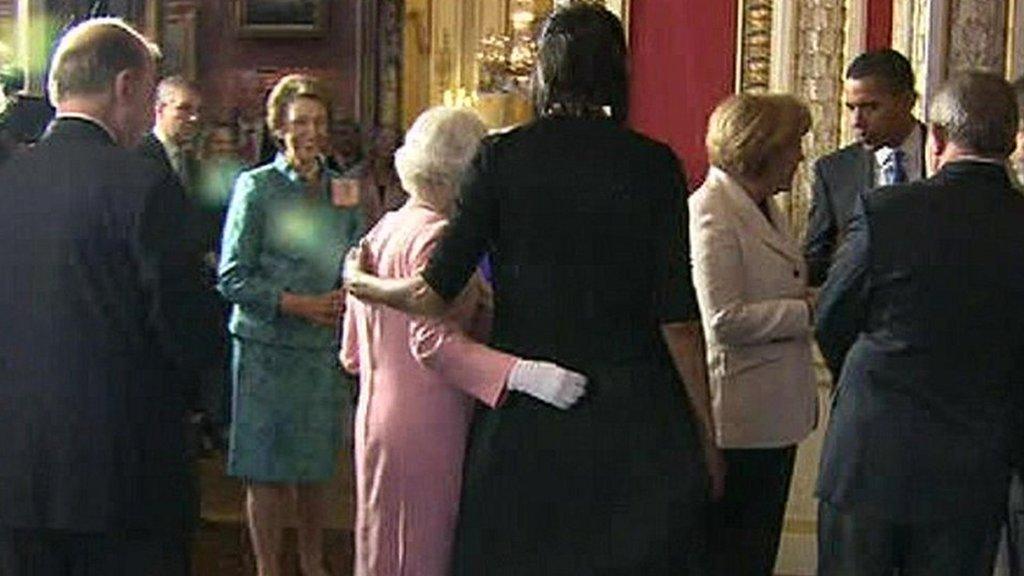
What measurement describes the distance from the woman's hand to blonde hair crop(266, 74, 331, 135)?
43 cm

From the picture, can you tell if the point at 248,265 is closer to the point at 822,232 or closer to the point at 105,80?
the point at 822,232

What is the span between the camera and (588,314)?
2758mm

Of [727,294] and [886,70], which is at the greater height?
[886,70]

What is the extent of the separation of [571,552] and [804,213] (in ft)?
9.36

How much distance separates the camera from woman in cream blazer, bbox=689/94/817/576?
3475 mm

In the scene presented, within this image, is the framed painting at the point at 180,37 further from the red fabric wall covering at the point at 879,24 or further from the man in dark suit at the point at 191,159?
the red fabric wall covering at the point at 879,24

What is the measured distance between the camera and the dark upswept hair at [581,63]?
9.09 feet

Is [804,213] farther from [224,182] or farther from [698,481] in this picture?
[698,481]

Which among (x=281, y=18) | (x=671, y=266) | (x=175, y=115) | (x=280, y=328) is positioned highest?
(x=281, y=18)

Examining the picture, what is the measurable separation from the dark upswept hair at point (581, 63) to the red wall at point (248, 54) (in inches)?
325

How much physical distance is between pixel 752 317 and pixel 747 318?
1cm

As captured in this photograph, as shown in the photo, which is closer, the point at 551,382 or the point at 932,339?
the point at 551,382

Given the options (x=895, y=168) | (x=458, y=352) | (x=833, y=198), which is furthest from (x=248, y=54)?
(x=458, y=352)

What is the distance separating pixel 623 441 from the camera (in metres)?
2.78
